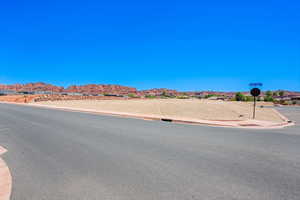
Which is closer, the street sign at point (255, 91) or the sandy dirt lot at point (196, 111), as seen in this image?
the street sign at point (255, 91)

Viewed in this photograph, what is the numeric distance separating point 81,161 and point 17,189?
150cm

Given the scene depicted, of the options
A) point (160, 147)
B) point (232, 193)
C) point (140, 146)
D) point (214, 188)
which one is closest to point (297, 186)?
point (232, 193)

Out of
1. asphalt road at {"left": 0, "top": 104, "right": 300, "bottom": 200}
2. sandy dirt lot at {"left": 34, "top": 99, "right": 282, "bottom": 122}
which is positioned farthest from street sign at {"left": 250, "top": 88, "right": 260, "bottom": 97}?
asphalt road at {"left": 0, "top": 104, "right": 300, "bottom": 200}

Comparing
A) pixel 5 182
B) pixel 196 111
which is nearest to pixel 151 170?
pixel 5 182

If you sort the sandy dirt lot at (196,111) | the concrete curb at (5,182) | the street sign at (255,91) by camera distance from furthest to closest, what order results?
the sandy dirt lot at (196,111) < the street sign at (255,91) < the concrete curb at (5,182)

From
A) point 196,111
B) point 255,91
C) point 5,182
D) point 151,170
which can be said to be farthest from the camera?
point 196,111

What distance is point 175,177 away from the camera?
3705 mm

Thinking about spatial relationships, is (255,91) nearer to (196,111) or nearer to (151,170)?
(196,111)

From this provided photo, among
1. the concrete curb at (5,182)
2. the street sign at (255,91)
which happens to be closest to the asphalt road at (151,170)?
the concrete curb at (5,182)

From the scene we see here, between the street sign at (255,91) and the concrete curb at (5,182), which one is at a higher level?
the street sign at (255,91)

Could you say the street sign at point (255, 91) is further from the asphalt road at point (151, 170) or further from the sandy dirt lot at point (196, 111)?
the asphalt road at point (151, 170)

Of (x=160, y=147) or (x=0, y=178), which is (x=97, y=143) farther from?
(x=0, y=178)

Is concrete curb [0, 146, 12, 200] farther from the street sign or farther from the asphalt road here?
the street sign

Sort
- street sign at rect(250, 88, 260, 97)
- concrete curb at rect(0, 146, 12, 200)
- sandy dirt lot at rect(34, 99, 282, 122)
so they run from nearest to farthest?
concrete curb at rect(0, 146, 12, 200)
street sign at rect(250, 88, 260, 97)
sandy dirt lot at rect(34, 99, 282, 122)
